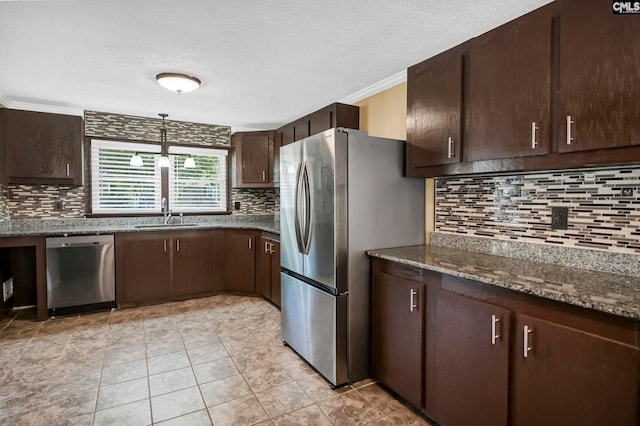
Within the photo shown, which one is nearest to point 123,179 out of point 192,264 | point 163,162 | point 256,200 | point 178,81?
point 163,162

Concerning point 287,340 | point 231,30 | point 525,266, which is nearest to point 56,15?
point 231,30

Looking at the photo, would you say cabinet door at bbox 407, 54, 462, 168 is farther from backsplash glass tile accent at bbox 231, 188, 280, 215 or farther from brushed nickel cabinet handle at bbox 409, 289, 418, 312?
backsplash glass tile accent at bbox 231, 188, 280, 215

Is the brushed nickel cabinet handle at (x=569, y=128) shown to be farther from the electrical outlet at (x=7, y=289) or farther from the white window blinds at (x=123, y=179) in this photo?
the electrical outlet at (x=7, y=289)

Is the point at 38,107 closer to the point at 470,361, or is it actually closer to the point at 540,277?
the point at 470,361

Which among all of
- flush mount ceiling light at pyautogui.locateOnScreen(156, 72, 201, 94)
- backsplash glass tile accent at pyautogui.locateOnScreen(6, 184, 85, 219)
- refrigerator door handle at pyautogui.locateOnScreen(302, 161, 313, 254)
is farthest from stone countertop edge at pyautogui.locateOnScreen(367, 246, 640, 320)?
backsplash glass tile accent at pyautogui.locateOnScreen(6, 184, 85, 219)

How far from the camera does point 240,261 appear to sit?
4.37m

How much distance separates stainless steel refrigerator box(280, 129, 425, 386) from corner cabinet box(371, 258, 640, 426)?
16 centimetres

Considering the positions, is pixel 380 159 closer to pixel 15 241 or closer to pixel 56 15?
pixel 56 15

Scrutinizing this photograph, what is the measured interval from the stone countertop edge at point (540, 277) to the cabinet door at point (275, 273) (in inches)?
66.9

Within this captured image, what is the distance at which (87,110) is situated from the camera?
13.8ft

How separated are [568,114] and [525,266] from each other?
80cm

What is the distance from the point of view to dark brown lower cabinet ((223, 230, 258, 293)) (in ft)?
14.2

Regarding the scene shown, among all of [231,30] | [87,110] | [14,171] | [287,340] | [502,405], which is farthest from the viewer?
[87,110]

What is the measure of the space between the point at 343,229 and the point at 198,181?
10.9 feet
